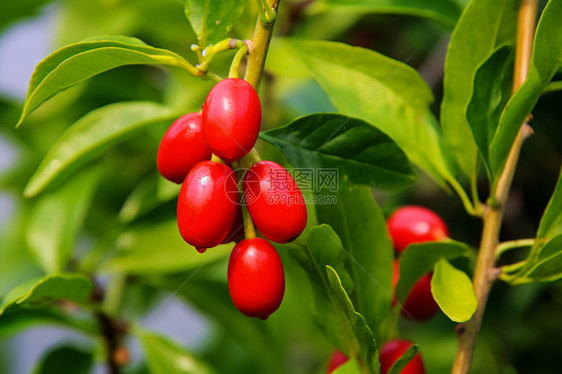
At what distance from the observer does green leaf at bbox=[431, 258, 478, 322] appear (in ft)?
2.55

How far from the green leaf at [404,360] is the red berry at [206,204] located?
0.96 feet

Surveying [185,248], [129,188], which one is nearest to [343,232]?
[185,248]

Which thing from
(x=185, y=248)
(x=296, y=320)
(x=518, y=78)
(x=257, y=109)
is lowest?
(x=296, y=320)

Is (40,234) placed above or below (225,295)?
above

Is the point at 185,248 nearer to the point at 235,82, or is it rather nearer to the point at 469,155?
the point at 469,155

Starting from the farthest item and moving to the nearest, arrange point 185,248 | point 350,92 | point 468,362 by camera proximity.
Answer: point 185,248 → point 350,92 → point 468,362

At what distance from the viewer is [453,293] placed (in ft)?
2.74

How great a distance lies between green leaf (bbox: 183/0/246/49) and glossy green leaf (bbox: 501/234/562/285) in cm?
51

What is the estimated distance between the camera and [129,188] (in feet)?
6.37

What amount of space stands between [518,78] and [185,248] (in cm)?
78

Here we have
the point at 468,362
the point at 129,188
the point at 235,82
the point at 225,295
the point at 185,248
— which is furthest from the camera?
the point at 129,188

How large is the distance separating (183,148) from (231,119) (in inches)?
4.4

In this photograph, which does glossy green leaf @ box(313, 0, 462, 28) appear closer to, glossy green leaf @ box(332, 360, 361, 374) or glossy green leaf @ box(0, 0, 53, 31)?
glossy green leaf @ box(332, 360, 361, 374)

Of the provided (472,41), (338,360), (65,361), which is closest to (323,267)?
(338,360)
